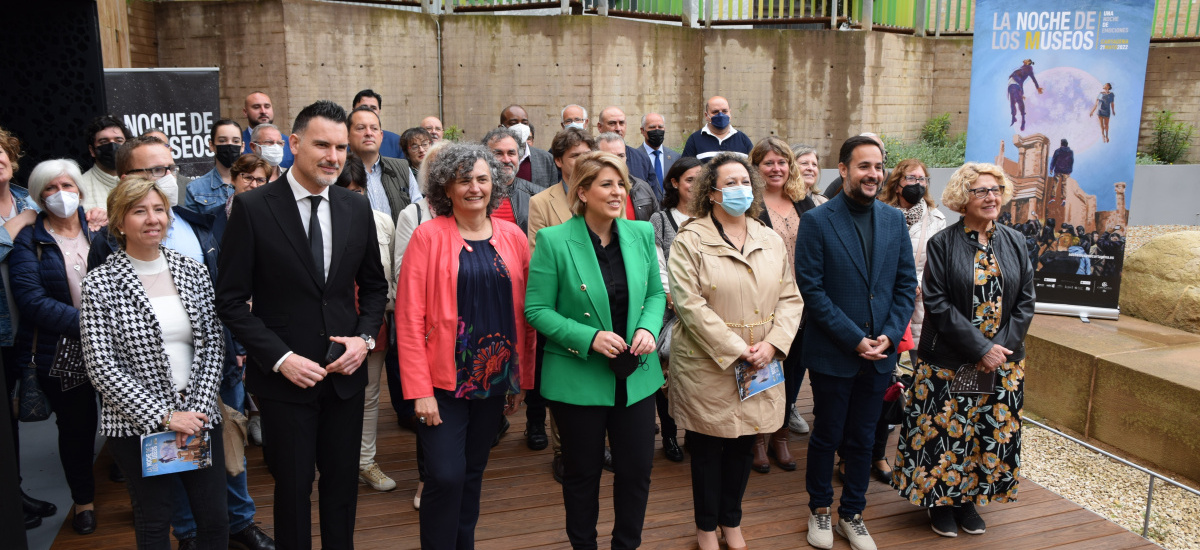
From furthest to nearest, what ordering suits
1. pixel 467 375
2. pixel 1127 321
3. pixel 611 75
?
1. pixel 611 75
2. pixel 1127 321
3. pixel 467 375

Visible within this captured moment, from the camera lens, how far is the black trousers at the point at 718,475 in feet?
12.3

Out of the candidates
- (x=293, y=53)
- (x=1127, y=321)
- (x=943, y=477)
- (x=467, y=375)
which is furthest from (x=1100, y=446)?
(x=293, y=53)

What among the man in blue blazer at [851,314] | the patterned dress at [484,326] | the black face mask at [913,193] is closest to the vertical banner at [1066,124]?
the black face mask at [913,193]

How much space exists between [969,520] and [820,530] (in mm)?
848

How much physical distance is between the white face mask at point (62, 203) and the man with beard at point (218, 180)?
51 cm

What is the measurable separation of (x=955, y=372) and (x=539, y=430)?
8.06 feet

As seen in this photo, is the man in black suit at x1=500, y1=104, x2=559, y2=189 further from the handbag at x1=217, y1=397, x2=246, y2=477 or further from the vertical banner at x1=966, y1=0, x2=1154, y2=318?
the vertical banner at x1=966, y1=0, x2=1154, y2=318

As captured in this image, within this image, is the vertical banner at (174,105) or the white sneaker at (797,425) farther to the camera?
the vertical banner at (174,105)

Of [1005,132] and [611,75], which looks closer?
[1005,132]

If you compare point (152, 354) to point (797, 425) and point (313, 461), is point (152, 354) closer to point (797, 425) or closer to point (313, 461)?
point (313, 461)

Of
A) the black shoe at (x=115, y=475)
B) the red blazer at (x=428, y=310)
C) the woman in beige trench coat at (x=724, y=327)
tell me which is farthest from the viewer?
the black shoe at (x=115, y=475)

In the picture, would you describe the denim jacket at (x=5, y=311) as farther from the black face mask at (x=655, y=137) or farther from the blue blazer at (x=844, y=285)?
the black face mask at (x=655, y=137)

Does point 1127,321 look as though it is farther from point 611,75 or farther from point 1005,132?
point 611,75

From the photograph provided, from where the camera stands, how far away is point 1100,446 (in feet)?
19.7
